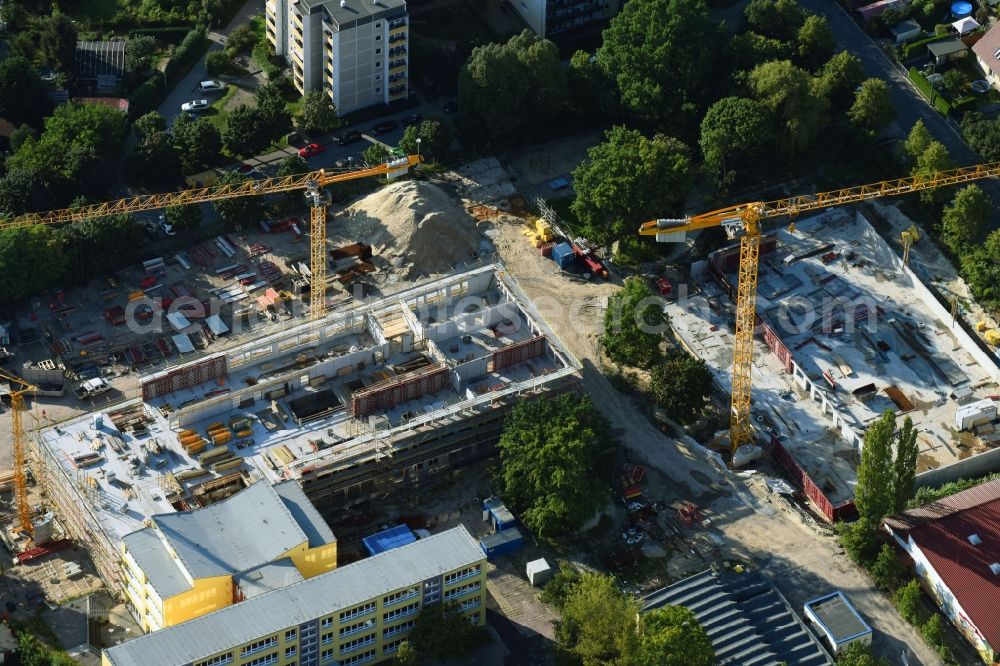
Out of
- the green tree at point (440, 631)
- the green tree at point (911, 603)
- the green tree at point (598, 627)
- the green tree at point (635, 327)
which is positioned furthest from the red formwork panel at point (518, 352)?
the green tree at point (911, 603)

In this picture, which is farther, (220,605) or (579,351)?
(579,351)

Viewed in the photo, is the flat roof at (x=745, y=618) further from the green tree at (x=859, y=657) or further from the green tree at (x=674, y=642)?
the green tree at (x=674, y=642)

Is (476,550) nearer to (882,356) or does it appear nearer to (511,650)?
(511,650)

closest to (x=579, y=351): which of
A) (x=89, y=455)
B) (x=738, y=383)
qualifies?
(x=738, y=383)

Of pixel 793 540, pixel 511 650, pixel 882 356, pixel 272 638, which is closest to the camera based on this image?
pixel 272 638

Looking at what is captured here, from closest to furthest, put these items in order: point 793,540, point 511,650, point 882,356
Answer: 1. point 511,650
2. point 793,540
3. point 882,356

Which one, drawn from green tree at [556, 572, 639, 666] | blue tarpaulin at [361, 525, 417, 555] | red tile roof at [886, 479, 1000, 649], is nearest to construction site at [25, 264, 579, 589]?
blue tarpaulin at [361, 525, 417, 555]

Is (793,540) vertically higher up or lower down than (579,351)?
lower down
